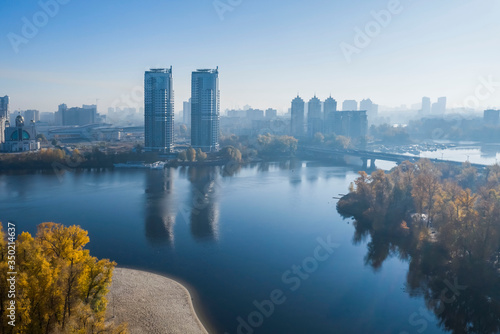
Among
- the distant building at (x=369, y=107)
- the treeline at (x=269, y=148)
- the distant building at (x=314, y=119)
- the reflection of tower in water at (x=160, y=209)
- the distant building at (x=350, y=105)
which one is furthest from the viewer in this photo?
the distant building at (x=369, y=107)

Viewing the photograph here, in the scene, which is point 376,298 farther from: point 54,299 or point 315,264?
point 54,299

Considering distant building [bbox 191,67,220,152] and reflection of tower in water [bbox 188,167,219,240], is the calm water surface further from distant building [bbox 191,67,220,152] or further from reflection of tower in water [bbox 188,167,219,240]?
distant building [bbox 191,67,220,152]

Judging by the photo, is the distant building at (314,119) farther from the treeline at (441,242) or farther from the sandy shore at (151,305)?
the sandy shore at (151,305)

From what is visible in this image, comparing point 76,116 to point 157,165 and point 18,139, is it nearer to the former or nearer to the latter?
point 18,139

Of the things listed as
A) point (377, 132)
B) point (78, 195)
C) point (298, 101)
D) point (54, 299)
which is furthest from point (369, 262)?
point (377, 132)

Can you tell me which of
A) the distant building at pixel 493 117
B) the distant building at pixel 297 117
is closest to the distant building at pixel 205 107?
the distant building at pixel 297 117

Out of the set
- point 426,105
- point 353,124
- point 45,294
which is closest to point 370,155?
point 353,124
